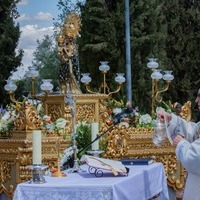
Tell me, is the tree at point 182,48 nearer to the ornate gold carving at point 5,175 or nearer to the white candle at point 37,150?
the ornate gold carving at point 5,175

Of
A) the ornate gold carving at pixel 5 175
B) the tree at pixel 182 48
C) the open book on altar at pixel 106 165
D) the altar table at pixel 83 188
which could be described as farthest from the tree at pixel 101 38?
the altar table at pixel 83 188

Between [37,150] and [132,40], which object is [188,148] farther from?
[132,40]

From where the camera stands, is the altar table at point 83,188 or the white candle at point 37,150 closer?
the altar table at point 83,188

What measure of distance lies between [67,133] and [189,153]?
3303 mm

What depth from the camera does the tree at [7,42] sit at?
1822 cm

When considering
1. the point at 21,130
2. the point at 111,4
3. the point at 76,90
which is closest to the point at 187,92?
the point at 111,4

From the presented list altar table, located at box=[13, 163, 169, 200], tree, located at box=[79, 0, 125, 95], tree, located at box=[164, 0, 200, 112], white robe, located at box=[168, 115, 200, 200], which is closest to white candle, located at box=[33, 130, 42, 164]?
altar table, located at box=[13, 163, 169, 200]

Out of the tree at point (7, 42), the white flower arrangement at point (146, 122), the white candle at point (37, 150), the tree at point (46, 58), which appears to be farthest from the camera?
the tree at point (46, 58)

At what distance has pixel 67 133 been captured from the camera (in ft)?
23.8

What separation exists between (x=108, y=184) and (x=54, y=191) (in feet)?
1.10

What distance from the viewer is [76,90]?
8086mm

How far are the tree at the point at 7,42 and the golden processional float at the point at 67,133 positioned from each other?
1001cm

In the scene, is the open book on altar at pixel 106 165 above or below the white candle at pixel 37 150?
below

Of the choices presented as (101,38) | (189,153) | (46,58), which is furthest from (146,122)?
(46,58)
